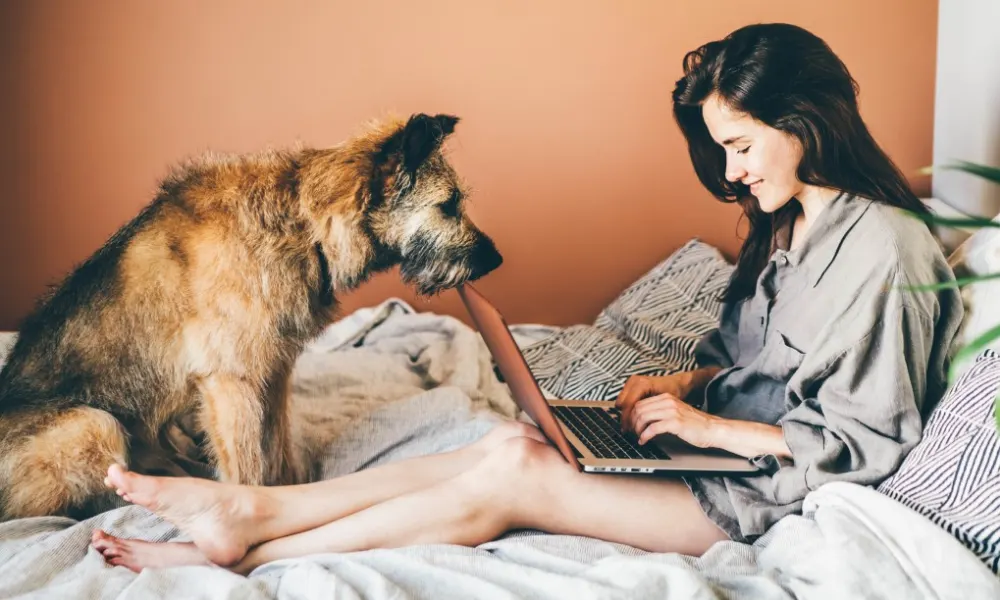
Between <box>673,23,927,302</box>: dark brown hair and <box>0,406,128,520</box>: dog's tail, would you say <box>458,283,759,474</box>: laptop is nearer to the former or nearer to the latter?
<box>673,23,927,302</box>: dark brown hair

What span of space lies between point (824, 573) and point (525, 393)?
1.99 ft

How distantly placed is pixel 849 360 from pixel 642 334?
1.15 meters

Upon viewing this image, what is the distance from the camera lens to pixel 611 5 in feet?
9.25

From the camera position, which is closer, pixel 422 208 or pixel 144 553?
pixel 144 553

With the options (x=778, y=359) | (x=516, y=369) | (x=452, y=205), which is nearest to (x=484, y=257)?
(x=452, y=205)

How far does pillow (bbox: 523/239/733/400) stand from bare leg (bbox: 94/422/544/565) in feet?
2.38

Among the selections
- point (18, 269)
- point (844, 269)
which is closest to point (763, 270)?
point (844, 269)

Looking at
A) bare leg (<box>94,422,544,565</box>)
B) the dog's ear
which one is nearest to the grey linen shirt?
bare leg (<box>94,422,544,565</box>)

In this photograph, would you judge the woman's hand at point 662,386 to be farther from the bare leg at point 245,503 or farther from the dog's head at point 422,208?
the dog's head at point 422,208

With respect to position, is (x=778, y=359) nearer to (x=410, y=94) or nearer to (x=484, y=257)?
(x=484, y=257)

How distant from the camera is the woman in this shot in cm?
142

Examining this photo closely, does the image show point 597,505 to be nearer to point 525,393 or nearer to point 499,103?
point 525,393

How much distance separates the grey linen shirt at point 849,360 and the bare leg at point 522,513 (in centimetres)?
6

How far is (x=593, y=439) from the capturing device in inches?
65.7
